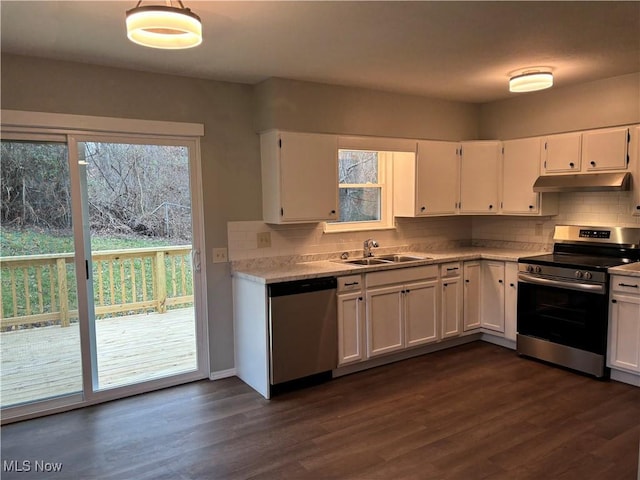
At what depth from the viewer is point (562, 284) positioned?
3.91 meters

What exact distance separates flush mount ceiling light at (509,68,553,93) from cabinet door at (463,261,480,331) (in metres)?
1.69

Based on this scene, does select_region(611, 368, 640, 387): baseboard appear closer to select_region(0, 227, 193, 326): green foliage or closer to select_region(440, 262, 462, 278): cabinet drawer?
select_region(440, 262, 462, 278): cabinet drawer

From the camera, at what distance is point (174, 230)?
377cm

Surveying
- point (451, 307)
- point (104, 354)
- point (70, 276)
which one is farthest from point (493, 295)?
point (70, 276)

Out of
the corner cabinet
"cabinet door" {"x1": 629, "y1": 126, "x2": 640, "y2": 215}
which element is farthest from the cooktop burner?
the corner cabinet

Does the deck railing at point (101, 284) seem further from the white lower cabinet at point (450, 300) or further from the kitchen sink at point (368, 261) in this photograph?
the white lower cabinet at point (450, 300)

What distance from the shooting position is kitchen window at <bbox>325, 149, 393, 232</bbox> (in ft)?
15.1

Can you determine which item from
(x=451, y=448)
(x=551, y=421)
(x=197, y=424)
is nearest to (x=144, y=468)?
(x=197, y=424)

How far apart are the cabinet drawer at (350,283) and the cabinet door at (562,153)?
2116 mm

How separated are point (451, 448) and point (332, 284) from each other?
145cm

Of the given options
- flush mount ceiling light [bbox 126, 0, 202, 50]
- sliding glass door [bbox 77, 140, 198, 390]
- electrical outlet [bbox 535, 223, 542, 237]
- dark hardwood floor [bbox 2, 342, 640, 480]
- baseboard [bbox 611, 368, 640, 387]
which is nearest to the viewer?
flush mount ceiling light [bbox 126, 0, 202, 50]

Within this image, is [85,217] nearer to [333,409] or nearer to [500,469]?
[333,409]

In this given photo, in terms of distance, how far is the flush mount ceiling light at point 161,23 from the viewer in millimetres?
1962

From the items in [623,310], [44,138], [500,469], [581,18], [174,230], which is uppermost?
[581,18]
